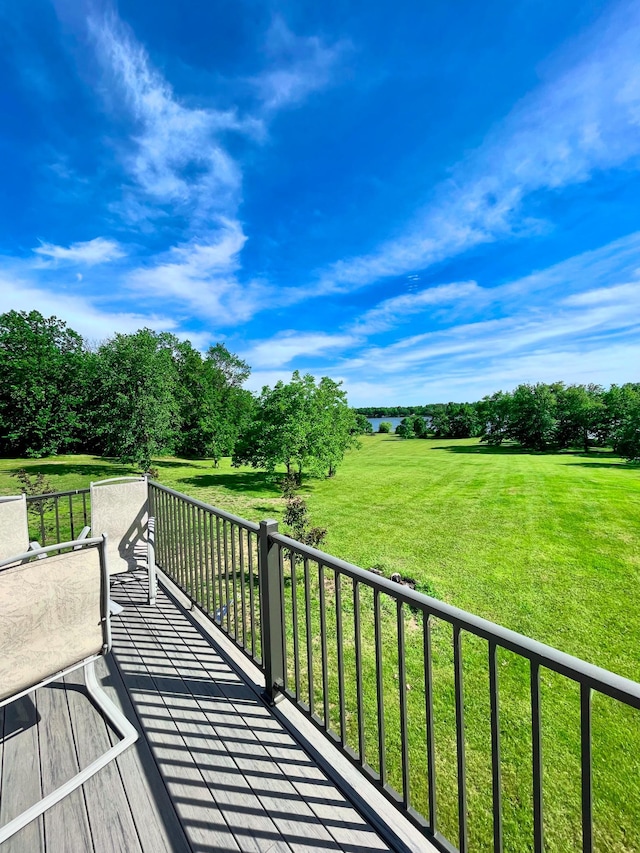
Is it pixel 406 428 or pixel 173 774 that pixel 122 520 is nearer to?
pixel 173 774

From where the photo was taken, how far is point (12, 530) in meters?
2.73

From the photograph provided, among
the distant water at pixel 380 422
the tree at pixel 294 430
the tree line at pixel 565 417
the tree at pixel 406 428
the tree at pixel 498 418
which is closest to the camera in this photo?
the tree at pixel 294 430

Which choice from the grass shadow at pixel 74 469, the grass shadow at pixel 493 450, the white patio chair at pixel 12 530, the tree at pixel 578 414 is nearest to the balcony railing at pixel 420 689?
the white patio chair at pixel 12 530

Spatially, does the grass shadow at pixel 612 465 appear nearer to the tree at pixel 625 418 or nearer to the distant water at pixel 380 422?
the tree at pixel 625 418

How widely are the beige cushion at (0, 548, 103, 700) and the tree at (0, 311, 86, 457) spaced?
21.5 metres

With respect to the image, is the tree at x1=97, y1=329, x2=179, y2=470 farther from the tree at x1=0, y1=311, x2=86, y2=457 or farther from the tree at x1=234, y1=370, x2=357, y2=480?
the tree at x1=0, y1=311, x2=86, y2=457

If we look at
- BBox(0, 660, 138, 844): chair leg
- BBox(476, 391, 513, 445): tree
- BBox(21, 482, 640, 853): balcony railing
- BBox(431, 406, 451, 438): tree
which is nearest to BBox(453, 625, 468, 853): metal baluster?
BBox(21, 482, 640, 853): balcony railing

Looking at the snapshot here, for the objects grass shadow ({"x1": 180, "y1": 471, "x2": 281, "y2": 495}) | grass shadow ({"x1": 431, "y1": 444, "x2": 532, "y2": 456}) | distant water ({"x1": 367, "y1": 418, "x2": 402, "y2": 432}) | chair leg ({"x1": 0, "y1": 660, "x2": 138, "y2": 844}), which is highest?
distant water ({"x1": 367, "y1": 418, "x2": 402, "y2": 432})

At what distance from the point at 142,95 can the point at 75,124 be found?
2.09 m

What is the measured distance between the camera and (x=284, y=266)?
60.2ft

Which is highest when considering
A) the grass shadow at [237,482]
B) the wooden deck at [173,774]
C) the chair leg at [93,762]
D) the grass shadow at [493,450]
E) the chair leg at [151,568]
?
the chair leg at [151,568]

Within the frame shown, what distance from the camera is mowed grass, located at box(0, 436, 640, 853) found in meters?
2.43

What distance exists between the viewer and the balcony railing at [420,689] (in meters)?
0.98

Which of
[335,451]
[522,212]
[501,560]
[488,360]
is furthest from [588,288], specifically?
[501,560]
